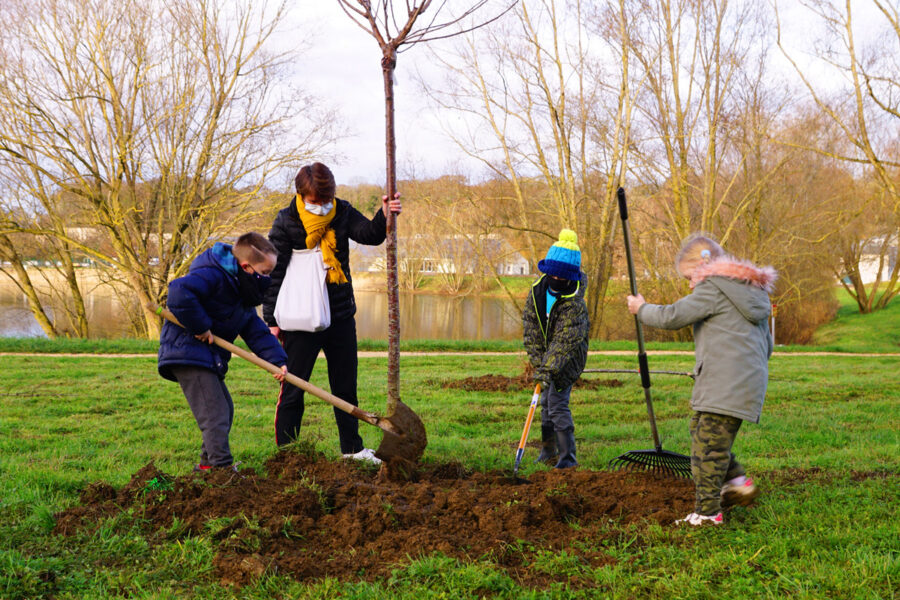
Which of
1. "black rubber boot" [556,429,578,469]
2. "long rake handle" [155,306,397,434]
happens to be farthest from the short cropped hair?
"long rake handle" [155,306,397,434]

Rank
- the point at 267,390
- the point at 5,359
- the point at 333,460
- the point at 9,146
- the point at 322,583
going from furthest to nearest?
the point at 9,146
the point at 5,359
the point at 267,390
the point at 333,460
the point at 322,583

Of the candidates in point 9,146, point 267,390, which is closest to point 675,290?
point 267,390

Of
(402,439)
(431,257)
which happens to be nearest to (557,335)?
(402,439)

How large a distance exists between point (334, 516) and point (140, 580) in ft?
3.25

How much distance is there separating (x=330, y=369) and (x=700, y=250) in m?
2.62

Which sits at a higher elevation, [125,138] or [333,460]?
[125,138]

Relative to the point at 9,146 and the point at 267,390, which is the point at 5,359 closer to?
the point at 267,390

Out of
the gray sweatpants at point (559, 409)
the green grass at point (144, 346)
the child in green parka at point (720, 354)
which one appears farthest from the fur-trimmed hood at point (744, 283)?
the green grass at point (144, 346)

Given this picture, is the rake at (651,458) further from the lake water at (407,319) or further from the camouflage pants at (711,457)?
the lake water at (407,319)

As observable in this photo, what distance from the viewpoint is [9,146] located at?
17.2m

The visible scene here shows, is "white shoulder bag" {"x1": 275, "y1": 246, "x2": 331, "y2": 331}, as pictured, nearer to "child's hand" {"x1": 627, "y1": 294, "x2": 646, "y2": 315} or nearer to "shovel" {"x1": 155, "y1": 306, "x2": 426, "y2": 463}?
"shovel" {"x1": 155, "y1": 306, "x2": 426, "y2": 463}

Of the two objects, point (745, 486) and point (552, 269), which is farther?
point (552, 269)

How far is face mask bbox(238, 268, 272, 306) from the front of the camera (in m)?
4.41

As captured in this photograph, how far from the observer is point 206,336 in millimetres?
4223
